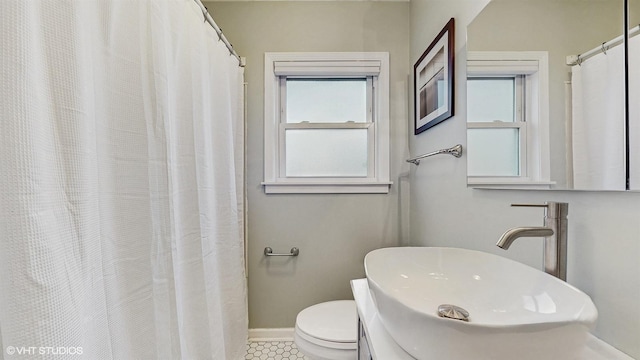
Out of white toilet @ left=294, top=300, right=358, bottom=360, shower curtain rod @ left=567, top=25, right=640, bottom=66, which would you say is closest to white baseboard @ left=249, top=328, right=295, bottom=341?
white toilet @ left=294, top=300, right=358, bottom=360

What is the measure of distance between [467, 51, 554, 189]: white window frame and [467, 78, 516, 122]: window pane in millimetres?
27

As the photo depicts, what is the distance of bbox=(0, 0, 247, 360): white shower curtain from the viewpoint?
46cm

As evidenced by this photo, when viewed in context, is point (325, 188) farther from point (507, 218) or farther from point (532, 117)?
point (532, 117)

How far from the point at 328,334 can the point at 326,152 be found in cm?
108

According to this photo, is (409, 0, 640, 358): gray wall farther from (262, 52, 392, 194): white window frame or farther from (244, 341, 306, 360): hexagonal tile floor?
(244, 341, 306, 360): hexagonal tile floor

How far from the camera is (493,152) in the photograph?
2.98 feet

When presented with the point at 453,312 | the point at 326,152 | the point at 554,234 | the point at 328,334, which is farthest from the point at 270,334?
the point at 554,234

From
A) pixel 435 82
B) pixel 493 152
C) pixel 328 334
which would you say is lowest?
pixel 328 334

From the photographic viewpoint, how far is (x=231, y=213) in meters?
1.36

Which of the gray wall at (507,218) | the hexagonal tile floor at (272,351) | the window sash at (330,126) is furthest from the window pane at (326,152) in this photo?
the hexagonal tile floor at (272,351)

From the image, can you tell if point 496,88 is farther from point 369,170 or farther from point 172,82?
point 172,82

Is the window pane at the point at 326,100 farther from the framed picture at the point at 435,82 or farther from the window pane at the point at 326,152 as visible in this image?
the framed picture at the point at 435,82

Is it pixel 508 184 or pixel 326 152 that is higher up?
pixel 326 152

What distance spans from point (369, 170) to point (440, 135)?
58 cm
